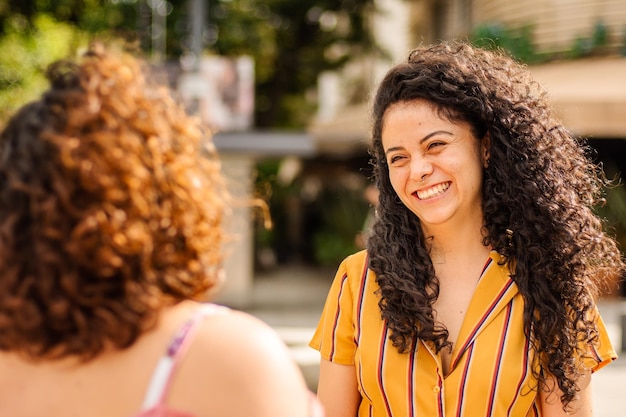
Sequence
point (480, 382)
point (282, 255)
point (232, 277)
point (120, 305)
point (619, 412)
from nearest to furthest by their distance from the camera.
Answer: point (120, 305)
point (480, 382)
point (619, 412)
point (232, 277)
point (282, 255)

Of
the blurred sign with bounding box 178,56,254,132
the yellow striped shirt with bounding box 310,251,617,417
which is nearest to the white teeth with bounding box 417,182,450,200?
the yellow striped shirt with bounding box 310,251,617,417

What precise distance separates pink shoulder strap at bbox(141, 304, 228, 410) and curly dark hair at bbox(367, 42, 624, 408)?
85cm

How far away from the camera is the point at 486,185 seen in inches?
81.0

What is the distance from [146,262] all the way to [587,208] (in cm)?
139

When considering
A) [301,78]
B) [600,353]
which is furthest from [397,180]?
[301,78]

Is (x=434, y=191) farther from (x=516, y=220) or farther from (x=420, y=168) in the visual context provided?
(x=516, y=220)

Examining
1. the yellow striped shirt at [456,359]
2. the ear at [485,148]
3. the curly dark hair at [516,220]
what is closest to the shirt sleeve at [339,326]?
the yellow striped shirt at [456,359]

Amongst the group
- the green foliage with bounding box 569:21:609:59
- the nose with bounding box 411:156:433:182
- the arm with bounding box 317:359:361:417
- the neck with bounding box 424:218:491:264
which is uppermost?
the green foliage with bounding box 569:21:609:59

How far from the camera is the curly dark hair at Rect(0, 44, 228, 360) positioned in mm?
1136

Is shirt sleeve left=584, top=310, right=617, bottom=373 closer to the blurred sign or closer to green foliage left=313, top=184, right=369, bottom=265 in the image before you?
the blurred sign

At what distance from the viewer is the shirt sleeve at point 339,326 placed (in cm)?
201

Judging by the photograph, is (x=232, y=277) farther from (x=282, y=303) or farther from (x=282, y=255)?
(x=282, y=255)

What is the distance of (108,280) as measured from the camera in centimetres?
117

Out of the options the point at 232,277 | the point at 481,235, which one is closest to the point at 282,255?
the point at 232,277
